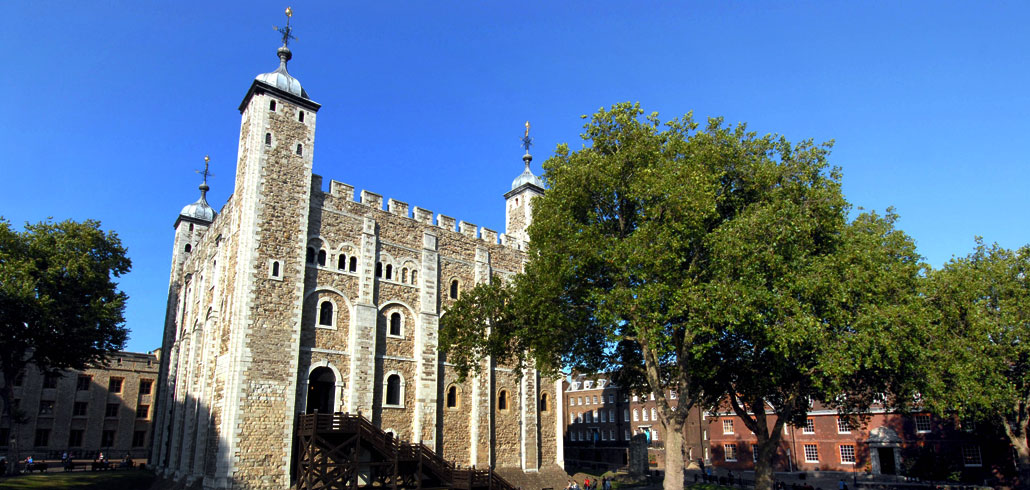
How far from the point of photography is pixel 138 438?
47531 millimetres

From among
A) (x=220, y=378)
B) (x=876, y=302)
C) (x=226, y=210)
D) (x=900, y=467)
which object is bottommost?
Answer: (x=900, y=467)

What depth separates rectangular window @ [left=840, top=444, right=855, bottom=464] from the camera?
42469mm

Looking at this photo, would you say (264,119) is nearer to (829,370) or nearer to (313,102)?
(313,102)

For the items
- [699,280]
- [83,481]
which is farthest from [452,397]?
[83,481]

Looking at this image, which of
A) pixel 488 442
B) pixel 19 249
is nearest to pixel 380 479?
pixel 488 442

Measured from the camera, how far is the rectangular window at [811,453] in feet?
145

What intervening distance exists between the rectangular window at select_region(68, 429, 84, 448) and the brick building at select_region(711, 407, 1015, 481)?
4462 cm

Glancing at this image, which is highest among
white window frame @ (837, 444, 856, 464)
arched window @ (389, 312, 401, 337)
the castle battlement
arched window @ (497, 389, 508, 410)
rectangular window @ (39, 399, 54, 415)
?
the castle battlement

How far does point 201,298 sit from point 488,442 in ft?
55.8

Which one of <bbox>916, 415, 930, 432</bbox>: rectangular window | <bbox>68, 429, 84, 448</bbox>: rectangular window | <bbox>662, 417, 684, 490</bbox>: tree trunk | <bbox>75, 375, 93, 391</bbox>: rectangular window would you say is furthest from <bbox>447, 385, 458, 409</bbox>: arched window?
<bbox>75, 375, 93, 391</bbox>: rectangular window

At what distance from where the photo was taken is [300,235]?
26438mm

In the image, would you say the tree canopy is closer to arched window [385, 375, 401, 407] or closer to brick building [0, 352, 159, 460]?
brick building [0, 352, 159, 460]

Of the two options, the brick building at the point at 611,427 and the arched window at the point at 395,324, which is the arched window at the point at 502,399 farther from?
the brick building at the point at 611,427

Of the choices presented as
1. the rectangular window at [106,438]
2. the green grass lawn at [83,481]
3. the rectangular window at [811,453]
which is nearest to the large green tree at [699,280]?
the green grass lawn at [83,481]
